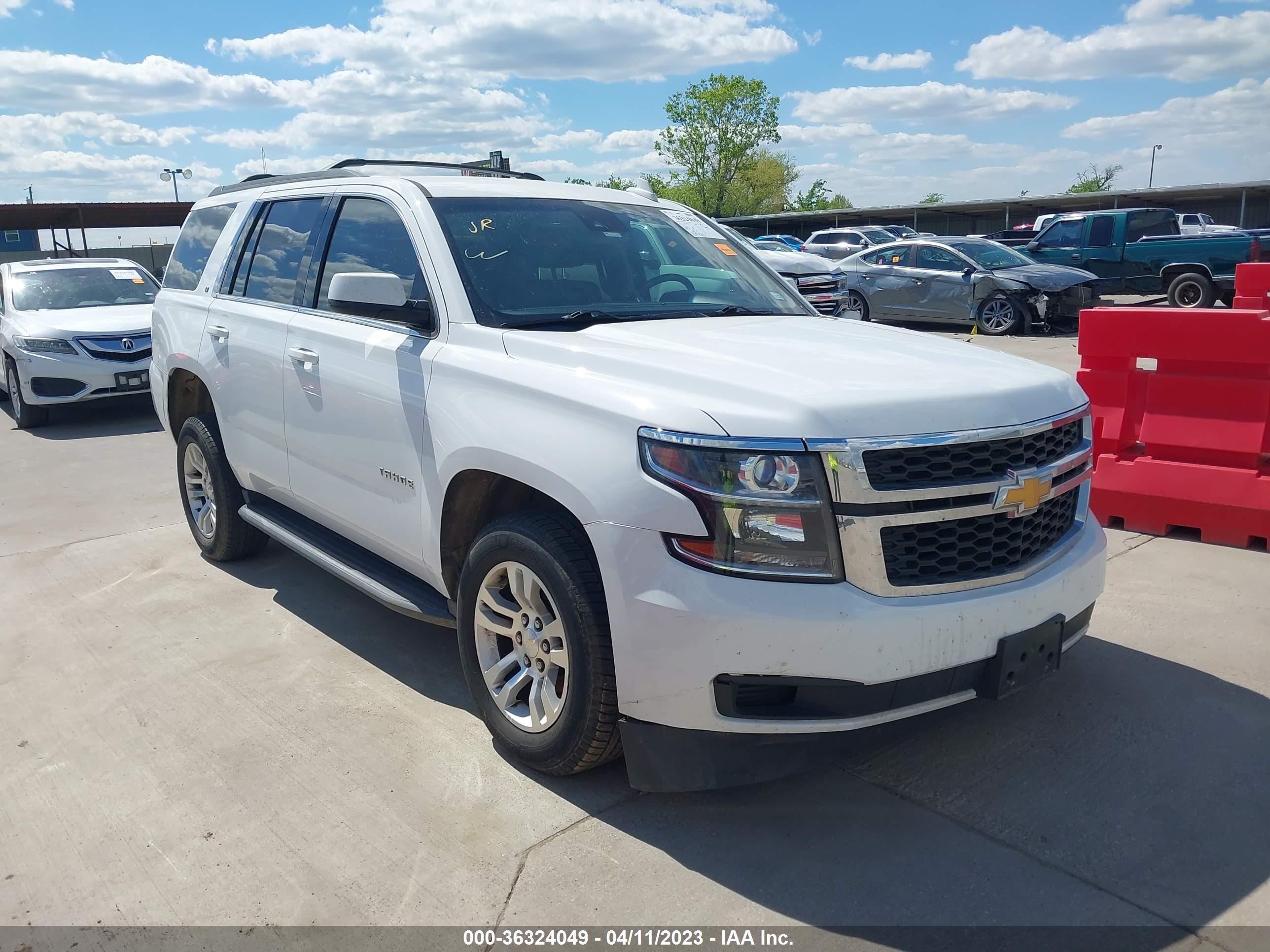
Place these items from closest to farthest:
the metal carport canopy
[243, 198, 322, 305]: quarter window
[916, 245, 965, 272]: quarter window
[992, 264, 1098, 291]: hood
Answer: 1. [243, 198, 322, 305]: quarter window
2. [992, 264, 1098, 291]: hood
3. [916, 245, 965, 272]: quarter window
4. the metal carport canopy

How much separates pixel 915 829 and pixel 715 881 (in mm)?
643

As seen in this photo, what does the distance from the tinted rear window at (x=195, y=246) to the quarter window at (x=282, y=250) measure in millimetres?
597

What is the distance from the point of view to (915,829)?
9.92 feet

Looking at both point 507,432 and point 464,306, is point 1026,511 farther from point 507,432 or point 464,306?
point 464,306

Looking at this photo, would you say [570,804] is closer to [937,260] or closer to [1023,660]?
[1023,660]

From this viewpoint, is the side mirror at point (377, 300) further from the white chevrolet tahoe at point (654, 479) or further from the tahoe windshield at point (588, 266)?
the tahoe windshield at point (588, 266)

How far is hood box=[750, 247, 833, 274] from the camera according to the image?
18078 millimetres

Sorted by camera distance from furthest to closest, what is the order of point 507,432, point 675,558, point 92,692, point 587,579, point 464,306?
point 92,692 < point 464,306 < point 507,432 < point 587,579 < point 675,558

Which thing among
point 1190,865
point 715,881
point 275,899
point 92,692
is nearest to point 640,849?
point 715,881

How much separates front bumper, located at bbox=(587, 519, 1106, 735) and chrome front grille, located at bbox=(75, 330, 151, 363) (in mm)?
9527

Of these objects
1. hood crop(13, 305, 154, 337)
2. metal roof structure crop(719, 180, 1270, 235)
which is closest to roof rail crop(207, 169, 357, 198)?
hood crop(13, 305, 154, 337)

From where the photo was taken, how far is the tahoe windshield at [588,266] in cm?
375

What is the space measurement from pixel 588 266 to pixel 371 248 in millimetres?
908

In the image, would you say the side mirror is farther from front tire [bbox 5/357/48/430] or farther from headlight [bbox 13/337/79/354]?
front tire [bbox 5/357/48/430]
